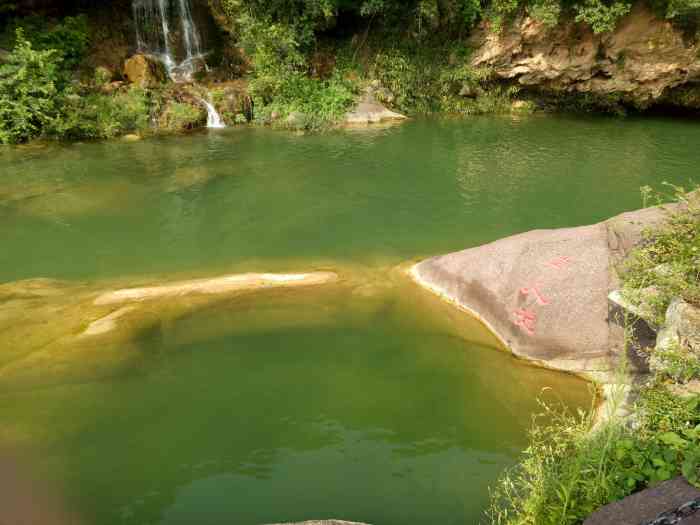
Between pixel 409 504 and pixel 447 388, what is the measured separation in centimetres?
181

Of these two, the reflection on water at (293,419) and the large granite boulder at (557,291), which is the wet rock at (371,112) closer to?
the large granite boulder at (557,291)

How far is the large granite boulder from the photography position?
22.2ft

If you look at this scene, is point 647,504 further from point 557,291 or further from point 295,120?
point 295,120

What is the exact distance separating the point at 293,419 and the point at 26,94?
15.4 meters

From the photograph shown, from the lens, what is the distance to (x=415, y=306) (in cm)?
818


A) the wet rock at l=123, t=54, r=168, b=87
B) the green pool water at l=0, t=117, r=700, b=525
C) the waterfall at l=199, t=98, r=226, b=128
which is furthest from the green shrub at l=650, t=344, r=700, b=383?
the wet rock at l=123, t=54, r=168, b=87

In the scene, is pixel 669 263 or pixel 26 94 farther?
pixel 26 94

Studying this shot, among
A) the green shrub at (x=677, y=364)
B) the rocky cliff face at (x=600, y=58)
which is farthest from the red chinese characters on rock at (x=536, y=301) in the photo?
the rocky cliff face at (x=600, y=58)

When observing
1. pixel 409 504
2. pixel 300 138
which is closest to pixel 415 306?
pixel 409 504

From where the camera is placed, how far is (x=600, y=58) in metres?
19.3

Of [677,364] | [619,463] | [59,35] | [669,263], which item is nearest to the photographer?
[619,463]

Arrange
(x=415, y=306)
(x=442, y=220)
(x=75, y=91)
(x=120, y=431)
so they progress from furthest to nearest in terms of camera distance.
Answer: (x=75, y=91)
(x=442, y=220)
(x=415, y=306)
(x=120, y=431)

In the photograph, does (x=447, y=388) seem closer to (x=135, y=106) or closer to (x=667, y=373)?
(x=667, y=373)

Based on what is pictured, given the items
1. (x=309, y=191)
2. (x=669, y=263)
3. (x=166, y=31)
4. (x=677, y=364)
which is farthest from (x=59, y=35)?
(x=677, y=364)
